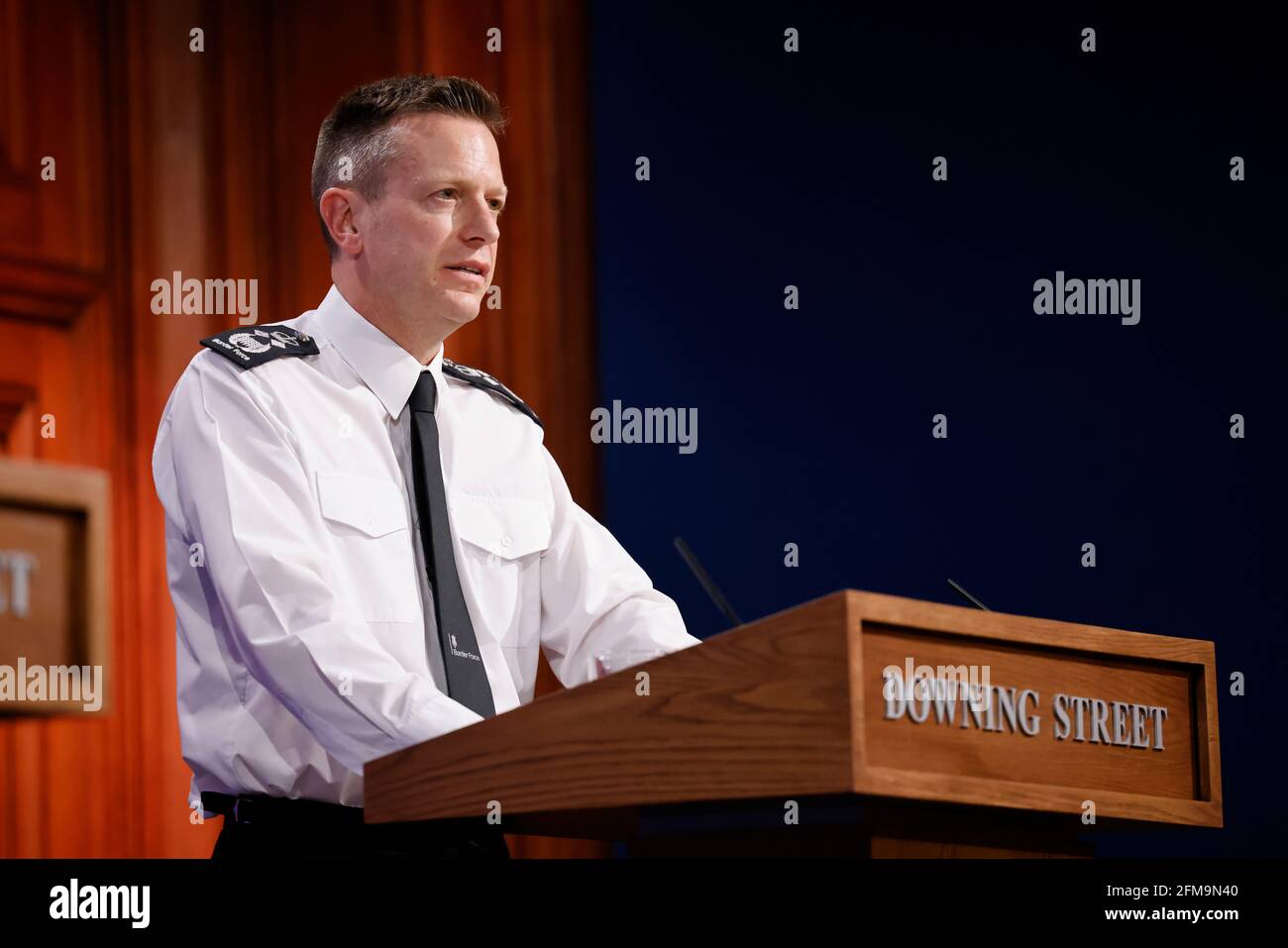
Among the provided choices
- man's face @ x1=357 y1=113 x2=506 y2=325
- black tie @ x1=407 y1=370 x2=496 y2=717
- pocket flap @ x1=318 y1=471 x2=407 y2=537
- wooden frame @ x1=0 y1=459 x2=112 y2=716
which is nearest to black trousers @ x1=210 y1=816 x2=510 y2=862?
black tie @ x1=407 y1=370 x2=496 y2=717

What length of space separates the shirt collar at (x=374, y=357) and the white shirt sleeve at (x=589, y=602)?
292 mm

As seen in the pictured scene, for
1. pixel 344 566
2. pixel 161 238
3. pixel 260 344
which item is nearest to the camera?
pixel 344 566

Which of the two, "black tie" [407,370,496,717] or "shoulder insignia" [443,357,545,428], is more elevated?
"shoulder insignia" [443,357,545,428]

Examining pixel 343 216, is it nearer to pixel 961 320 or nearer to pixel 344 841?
pixel 344 841

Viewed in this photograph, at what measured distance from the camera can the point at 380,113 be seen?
2.29 m

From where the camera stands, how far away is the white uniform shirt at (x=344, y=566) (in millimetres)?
1705

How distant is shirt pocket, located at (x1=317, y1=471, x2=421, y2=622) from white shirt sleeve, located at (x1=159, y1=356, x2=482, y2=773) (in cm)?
3

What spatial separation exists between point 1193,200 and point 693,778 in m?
2.13

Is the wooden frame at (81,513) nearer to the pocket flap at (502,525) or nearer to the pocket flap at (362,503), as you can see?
the pocket flap at (362,503)

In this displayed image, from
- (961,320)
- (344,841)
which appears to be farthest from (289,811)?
(961,320)

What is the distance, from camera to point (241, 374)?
79.4 inches

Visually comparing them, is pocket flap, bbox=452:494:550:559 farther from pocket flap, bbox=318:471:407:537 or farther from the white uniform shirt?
pocket flap, bbox=318:471:407:537

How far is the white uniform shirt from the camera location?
1.71 meters

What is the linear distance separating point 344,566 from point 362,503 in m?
0.09
